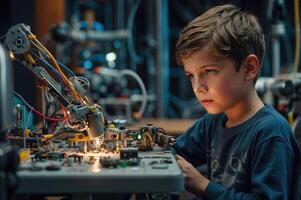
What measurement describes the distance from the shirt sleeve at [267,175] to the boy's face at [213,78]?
162mm

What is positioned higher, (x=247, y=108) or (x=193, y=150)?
(x=247, y=108)

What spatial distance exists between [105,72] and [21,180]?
1963mm

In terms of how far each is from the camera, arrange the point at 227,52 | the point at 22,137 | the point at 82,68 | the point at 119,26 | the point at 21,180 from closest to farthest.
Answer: the point at 21,180
the point at 22,137
the point at 227,52
the point at 82,68
the point at 119,26

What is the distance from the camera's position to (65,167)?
88 cm

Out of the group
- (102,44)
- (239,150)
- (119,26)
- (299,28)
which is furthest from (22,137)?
(119,26)

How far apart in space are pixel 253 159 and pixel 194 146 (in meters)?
0.31

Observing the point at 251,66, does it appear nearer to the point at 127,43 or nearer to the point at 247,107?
the point at 247,107

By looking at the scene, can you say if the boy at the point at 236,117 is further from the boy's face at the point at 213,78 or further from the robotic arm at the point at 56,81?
the robotic arm at the point at 56,81

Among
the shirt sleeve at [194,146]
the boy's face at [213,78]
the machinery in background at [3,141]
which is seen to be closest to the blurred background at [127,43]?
the shirt sleeve at [194,146]

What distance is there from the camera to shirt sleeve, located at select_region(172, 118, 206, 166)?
4.61ft

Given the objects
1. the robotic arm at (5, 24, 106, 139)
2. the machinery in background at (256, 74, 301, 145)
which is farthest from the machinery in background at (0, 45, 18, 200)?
the machinery in background at (256, 74, 301, 145)

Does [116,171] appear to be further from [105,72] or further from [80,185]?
[105,72]

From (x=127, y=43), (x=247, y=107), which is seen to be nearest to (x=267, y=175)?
(x=247, y=107)

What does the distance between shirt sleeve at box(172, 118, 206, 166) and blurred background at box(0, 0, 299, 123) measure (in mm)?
598
